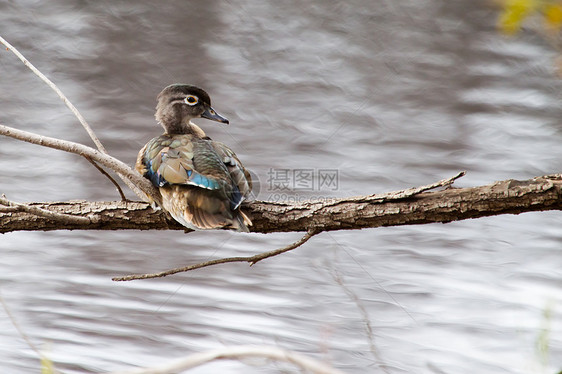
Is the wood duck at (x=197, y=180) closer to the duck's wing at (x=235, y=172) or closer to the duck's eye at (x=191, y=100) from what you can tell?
the duck's wing at (x=235, y=172)

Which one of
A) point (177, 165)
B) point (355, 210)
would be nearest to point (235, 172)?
point (177, 165)

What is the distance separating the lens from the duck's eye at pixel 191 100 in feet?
5.60

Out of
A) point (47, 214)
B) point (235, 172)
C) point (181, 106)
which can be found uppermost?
point (181, 106)

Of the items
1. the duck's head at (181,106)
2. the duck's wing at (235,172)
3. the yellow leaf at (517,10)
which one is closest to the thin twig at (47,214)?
the duck's wing at (235,172)

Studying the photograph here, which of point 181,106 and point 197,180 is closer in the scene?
point 197,180

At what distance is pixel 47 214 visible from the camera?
1.27 m

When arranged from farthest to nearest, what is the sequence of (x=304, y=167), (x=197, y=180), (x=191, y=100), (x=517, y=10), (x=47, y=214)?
(x=304, y=167) → (x=191, y=100) → (x=197, y=180) → (x=47, y=214) → (x=517, y=10)

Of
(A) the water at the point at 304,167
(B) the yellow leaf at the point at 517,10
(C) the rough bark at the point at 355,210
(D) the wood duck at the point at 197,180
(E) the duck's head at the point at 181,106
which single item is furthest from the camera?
(A) the water at the point at 304,167

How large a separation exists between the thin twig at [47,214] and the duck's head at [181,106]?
44 cm

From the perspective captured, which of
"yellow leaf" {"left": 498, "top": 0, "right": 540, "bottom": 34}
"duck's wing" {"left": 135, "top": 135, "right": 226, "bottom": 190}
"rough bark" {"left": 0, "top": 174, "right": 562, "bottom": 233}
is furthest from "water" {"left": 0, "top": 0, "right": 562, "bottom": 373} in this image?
"yellow leaf" {"left": 498, "top": 0, "right": 540, "bottom": 34}

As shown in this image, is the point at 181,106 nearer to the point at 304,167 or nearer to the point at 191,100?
the point at 191,100

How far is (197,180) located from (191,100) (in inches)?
15.3

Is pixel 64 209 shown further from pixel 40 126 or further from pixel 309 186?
pixel 40 126

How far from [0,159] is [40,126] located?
223 mm
